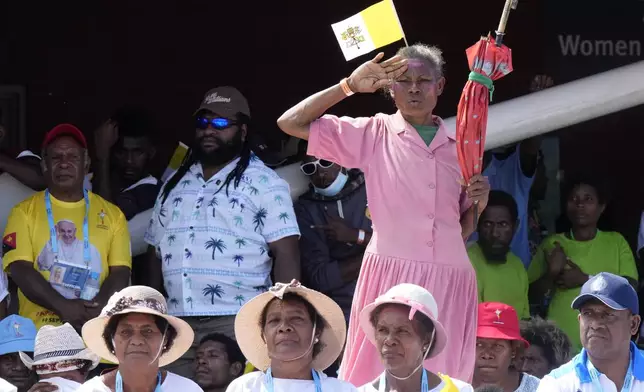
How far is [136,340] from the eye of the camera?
565 cm

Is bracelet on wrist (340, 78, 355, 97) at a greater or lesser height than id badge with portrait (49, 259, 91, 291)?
greater

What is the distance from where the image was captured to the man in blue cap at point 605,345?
584cm

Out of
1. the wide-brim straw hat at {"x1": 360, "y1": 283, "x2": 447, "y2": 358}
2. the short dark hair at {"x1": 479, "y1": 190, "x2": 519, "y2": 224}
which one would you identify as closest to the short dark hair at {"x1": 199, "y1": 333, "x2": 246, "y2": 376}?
the wide-brim straw hat at {"x1": 360, "y1": 283, "x2": 447, "y2": 358}

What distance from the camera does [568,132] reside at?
9977 mm

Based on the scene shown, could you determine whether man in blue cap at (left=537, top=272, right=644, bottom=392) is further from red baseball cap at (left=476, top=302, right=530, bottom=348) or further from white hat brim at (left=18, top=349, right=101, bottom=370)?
white hat brim at (left=18, top=349, right=101, bottom=370)

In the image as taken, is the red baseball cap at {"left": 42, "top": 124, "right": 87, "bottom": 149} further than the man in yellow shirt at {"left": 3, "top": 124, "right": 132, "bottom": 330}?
Yes

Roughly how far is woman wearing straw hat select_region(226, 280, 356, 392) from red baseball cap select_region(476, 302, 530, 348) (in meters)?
1.25

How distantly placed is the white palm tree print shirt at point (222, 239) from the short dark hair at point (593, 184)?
6.04ft

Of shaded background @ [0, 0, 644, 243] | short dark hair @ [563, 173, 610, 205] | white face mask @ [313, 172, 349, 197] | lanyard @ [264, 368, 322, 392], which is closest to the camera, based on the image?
lanyard @ [264, 368, 322, 392]

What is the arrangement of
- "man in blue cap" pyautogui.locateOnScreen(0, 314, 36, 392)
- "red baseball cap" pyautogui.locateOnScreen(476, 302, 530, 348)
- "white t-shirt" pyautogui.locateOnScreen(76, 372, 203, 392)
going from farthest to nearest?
"red baseball cap" pyautogui.locateOnScreen(476, 302, 530, 348) < "man in blue cap" pyautogui.locateOnScreen(0, 314, 36, 392) < "white t-shirt" pyautogui.locateOnScreen(76, 372, 203, 392)

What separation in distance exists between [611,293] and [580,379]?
352 mm

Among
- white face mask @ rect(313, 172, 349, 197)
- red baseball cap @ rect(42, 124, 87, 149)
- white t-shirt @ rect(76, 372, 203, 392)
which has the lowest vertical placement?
white t-shirt @ rect(76, 372, 203, 392)

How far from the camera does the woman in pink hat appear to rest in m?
6.65

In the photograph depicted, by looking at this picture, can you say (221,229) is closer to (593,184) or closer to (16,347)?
(16,347)
